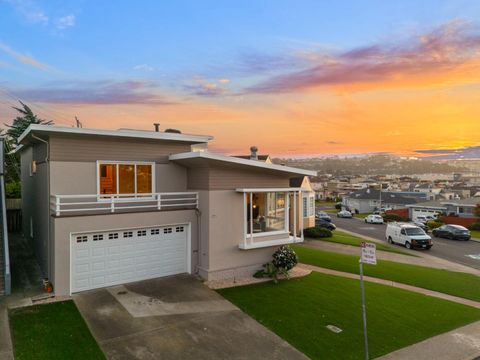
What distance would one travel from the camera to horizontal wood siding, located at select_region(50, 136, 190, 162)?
1258cm

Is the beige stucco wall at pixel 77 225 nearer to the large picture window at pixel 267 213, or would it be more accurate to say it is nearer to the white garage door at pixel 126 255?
the white garage door at pixel 126 255

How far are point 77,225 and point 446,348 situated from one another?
12006 mm

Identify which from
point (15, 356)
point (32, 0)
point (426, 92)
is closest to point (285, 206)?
point (15, 356)

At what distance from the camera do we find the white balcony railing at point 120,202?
40.1ft

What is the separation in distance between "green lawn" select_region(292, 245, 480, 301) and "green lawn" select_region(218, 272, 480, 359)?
209 cm

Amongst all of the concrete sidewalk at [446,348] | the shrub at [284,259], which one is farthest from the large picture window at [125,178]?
the concrete sidewalk at [446,348]

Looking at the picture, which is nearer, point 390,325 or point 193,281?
point 390,325

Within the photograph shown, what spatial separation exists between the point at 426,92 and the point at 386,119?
14.6 ft

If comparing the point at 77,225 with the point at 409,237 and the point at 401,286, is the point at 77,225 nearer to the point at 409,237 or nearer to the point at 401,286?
the point at 401,286

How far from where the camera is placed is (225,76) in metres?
22.3

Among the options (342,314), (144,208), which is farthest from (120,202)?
(342,314)

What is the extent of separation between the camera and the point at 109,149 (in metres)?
13.6

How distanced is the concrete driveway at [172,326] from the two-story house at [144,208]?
1189 millimetres

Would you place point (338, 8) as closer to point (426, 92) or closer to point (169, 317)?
point (426, 92)
